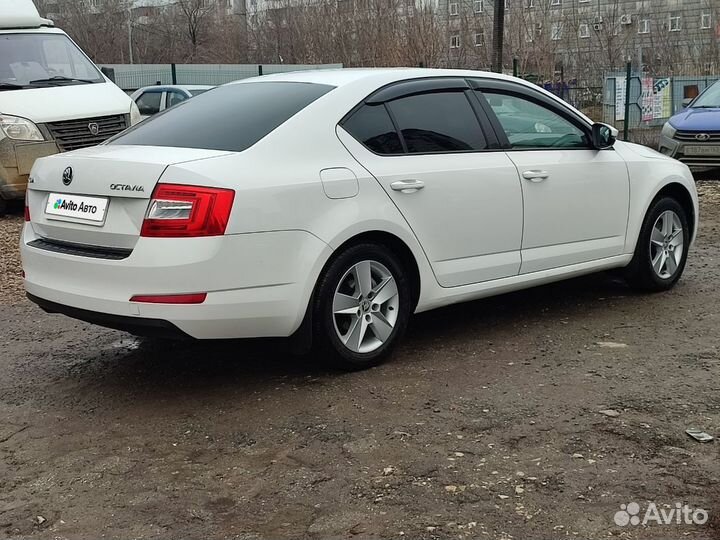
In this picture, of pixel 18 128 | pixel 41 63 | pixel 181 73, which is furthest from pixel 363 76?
pixel 181 73

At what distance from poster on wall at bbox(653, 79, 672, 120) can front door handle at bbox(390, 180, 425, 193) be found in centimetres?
1763

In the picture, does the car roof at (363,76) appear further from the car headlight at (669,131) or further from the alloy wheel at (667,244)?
the car headlight at (669,131)

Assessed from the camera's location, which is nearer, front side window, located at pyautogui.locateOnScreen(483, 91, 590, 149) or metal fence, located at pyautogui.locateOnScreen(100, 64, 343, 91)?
front side window, located at pyautogui.locateOnScreen(483, 91, 590, 149)

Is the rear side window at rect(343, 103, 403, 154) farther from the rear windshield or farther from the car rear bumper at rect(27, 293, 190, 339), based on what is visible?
the car rear bumper at rect(27, 293, 190, 339)

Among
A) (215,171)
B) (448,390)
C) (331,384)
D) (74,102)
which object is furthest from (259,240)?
(74,102)

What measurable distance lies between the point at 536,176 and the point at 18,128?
6920 millimetres

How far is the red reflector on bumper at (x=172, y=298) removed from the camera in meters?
4.20

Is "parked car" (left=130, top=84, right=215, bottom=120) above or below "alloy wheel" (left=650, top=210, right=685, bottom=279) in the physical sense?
above

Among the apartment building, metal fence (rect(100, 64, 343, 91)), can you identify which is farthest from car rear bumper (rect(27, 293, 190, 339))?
the apartment building

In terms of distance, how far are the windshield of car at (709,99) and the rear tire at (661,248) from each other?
813cm

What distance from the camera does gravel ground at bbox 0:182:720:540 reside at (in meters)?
3.30

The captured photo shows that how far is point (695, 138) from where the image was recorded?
43.8 ft

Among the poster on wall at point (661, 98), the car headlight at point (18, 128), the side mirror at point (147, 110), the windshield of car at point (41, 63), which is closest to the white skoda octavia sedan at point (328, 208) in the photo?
the car headlight at point (18, 128)

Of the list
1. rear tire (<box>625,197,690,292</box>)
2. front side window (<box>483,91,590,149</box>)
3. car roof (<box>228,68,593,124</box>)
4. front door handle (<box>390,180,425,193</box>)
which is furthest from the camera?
rear tire (<box>625,197,690,292</box>)
